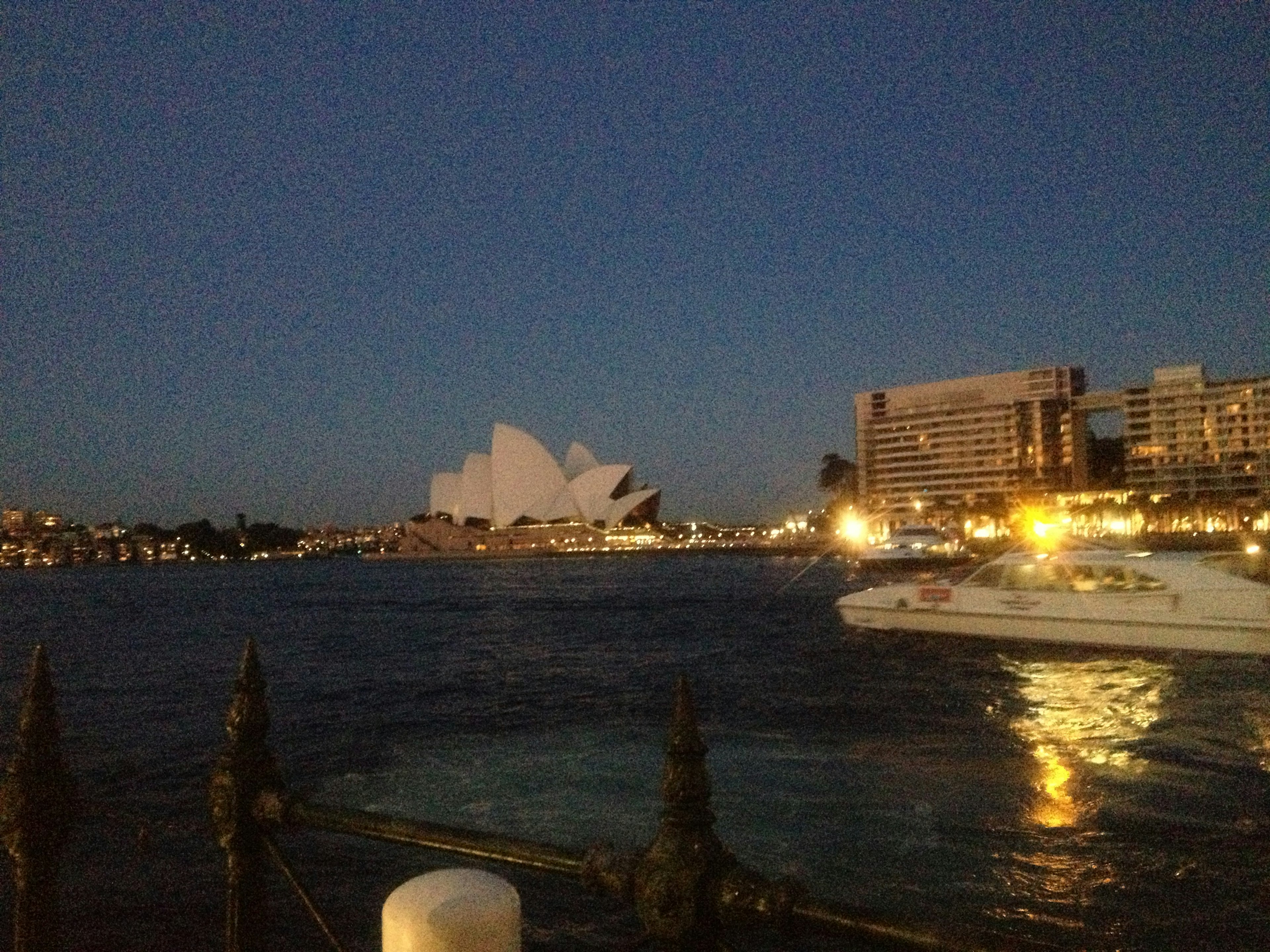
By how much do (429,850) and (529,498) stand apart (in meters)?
96.8

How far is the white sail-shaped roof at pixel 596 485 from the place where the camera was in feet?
329

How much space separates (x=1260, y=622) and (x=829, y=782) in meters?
8.47

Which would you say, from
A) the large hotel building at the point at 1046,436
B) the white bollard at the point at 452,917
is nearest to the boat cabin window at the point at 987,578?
the white bollard at the point at 452,917

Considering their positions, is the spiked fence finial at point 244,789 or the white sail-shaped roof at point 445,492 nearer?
the spiked fence finial at point 244,789

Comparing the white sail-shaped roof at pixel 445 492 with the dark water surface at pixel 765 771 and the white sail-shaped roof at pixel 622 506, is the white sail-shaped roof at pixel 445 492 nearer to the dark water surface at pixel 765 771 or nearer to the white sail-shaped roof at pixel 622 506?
the white sail-shaped roof at pixel 622 506

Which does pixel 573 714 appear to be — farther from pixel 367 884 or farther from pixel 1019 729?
pixel 367 884

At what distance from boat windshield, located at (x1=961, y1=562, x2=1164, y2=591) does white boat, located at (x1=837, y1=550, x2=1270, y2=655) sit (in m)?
0.01

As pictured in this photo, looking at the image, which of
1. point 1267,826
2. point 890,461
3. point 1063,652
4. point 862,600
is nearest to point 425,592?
point 862,600

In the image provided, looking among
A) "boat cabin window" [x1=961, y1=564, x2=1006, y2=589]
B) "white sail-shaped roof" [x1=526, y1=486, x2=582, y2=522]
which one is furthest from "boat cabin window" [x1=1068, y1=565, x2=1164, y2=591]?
"white sail-shaped roof" [x1=526, y1=486, x2=582, y2=522]

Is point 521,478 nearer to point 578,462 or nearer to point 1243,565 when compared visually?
point 578,462

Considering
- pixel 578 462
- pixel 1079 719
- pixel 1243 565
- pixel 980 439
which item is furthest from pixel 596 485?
pixel 1079 719

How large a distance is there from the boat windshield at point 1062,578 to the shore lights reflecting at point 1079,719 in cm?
→ 113

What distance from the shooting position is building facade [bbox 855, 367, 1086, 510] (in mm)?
116000

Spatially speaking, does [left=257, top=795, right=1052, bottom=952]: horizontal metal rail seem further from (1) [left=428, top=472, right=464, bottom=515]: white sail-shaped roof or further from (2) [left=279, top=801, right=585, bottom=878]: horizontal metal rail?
(1) [left=428, top=472, right=464, bottom=515]: white sail-shaped roof
